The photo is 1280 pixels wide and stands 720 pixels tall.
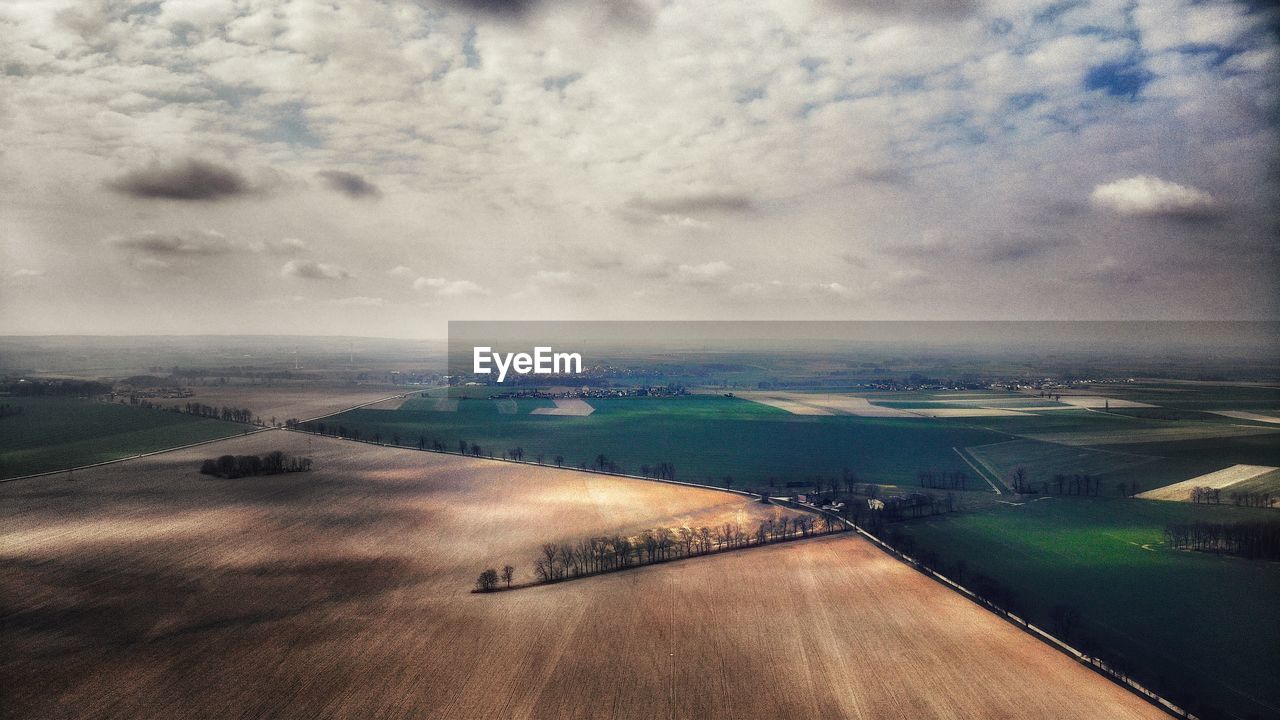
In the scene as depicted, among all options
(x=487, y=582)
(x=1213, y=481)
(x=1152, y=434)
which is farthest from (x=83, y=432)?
(x=1152, y=434)

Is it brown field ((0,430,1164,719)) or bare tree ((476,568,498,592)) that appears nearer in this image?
brown field ((0,430,1164,719))

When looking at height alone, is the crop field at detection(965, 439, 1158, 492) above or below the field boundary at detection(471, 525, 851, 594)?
above

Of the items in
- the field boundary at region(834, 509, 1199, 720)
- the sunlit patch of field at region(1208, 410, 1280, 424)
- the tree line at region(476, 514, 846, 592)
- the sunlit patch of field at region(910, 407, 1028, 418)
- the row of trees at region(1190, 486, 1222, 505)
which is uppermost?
the sunlit patch of field at region(1208, 410, 1280, 424)

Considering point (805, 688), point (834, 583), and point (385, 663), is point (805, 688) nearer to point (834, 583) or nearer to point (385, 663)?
point (834, 583)

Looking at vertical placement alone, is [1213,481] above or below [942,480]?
above

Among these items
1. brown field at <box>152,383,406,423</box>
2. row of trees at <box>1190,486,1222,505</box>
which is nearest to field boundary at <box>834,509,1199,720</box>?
row of trees at <box>1190,486,1222,505</box>

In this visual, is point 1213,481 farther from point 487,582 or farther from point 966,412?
point 487,582

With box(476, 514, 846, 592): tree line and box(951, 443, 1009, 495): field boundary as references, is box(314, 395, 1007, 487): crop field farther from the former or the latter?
box(476, 514, 846, 592): tree line
